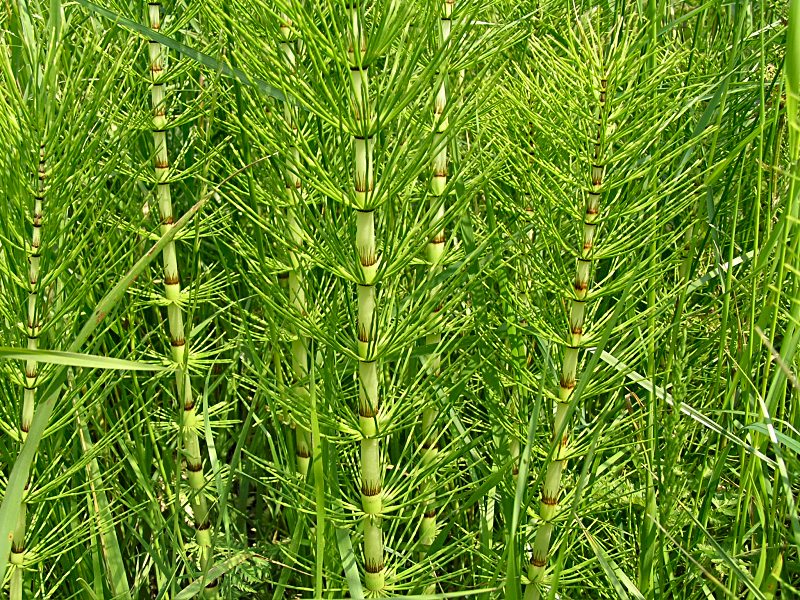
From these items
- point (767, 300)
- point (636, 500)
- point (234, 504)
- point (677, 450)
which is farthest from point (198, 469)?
point (767, 300)

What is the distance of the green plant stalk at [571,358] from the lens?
172cm

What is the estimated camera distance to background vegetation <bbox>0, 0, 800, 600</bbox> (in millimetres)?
1538

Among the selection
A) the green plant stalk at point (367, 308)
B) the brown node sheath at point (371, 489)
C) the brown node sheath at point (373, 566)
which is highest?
the green plant stalk at point (367, 308)

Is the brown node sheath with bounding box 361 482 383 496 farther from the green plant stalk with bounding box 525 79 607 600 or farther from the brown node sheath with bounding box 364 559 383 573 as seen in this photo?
the green plant stalk with bounding box 525 79 607 600

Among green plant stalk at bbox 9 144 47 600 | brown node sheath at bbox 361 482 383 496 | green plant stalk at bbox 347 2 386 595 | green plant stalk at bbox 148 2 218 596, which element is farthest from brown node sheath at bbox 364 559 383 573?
green plant stalk at bbox 9 144 47 600

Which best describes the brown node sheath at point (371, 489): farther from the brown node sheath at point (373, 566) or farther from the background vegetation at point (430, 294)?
the brown node sheath at point (373, 566)

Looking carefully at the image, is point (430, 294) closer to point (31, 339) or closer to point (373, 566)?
point (373, 566)

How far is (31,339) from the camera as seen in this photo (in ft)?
5.60

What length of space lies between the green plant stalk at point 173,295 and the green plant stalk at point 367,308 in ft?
1.59

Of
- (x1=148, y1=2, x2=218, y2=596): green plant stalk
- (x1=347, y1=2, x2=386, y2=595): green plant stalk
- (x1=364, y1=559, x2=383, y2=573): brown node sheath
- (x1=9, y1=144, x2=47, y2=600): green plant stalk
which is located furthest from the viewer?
(x1=148, y1=2, x2=218, y2=596): green plant stalk

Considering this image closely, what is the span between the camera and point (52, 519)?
2146 millimetres

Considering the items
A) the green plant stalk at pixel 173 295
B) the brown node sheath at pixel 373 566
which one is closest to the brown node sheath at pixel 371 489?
the brown node sheath at pixel 373 566

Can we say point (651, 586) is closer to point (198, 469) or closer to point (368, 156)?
point (368, 156)

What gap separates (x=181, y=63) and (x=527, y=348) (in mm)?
954
